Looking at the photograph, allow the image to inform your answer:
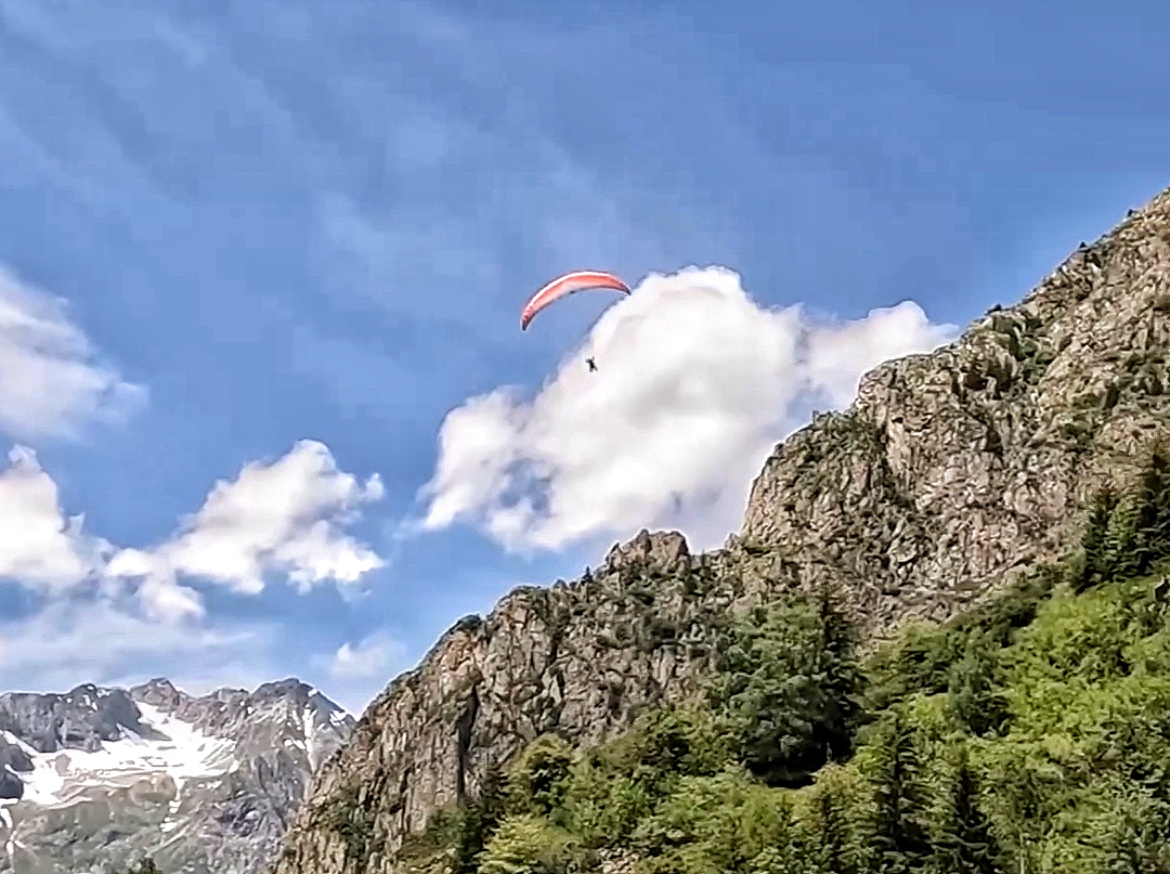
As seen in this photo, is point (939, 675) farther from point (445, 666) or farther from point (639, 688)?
point (445, 666)

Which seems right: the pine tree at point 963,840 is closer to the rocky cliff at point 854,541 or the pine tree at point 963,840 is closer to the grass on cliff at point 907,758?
A: the grass on cliff at point 907,758

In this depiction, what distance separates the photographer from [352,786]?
11475 centimetres

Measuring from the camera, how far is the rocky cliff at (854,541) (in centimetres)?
8094

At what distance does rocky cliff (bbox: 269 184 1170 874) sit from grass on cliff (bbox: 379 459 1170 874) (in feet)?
68.7

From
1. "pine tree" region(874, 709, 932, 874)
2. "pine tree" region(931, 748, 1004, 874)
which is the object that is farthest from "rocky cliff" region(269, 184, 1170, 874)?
"pine tree" region(931, 748, 1004, 874)

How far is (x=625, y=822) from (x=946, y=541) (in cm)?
4538

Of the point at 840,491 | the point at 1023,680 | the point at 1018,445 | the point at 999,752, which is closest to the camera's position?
the point at 999,752

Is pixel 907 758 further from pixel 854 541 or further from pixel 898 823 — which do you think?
pixel 854 541

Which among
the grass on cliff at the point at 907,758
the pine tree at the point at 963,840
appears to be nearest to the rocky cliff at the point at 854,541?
the grass on cliff at the point at 907,758

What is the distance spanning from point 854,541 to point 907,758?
1930 inches

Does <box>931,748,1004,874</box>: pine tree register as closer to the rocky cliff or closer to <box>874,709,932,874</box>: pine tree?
<box>874,709,932,874</box>: pine tree

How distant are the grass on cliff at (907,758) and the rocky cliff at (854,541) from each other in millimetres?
20926

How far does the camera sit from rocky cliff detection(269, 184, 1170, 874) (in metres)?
80.9

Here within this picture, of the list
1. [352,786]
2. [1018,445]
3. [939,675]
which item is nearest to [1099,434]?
[1018,445]
